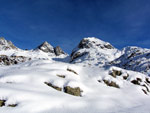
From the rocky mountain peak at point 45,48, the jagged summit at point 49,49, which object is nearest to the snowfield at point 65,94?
the jagged summit at point 49,49

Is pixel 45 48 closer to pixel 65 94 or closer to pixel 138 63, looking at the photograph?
pixel 138 63

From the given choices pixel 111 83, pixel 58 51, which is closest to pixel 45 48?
pixel 58 51

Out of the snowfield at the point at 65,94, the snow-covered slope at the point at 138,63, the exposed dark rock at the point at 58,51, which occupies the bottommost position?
the snowfield at the point at 65,94

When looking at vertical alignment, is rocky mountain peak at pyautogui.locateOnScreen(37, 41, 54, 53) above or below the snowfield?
above

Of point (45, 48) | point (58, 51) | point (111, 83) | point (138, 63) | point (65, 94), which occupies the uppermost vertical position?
point (45, 48)

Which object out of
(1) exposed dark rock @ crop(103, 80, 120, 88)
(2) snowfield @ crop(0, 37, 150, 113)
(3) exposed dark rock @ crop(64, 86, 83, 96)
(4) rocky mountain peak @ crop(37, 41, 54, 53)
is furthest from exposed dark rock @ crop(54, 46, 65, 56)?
(3) exposed dark rock @ crop(64, 86, 83, 96)

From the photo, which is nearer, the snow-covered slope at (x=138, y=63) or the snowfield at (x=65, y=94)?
the snowfield at (x=65, y=94)

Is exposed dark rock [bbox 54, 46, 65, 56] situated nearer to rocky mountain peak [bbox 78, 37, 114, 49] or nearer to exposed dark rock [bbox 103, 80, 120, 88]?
rocky mountain peak [bbox 78, 37, 114, 49]

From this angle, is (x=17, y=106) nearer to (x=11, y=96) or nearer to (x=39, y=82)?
(x=11, y=96)

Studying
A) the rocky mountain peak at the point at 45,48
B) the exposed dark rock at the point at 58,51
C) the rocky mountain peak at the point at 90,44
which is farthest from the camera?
the exposed dark rock at the point at 58,51

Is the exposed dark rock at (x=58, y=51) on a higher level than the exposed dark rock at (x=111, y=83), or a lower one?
higher

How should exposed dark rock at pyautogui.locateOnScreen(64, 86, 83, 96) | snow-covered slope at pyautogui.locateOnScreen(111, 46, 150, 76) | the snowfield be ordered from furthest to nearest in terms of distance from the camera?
snow-covered slope at pyautogui.locateOnScreen(111, 46, 150, 76) < exposed dark rock at pyautogui.locateOnScreen(64, 86, 83, 96) < the snowfield

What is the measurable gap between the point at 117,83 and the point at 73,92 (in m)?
7.46

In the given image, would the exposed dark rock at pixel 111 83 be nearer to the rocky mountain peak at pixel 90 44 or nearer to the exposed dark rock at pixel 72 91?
the exposed dark rock at pixel 72 91
